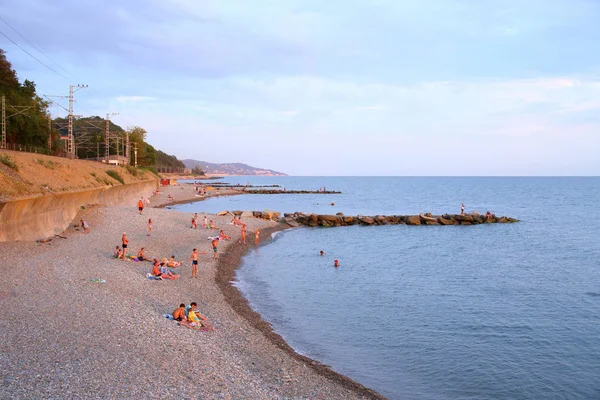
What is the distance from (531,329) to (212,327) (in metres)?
11.5

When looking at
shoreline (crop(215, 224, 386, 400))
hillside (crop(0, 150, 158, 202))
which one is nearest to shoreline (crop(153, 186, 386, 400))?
shoreline (crop(215, 224, 386, 400))

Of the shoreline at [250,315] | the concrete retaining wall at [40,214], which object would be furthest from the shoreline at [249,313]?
the concrete retaining wall at [40,214]

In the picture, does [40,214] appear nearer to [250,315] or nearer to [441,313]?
[250,315]

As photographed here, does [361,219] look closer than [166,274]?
No

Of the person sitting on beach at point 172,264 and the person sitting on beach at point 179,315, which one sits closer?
the person sitting on beach at point 179,315

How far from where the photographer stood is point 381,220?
56875 mm

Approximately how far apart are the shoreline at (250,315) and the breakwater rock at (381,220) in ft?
64.0

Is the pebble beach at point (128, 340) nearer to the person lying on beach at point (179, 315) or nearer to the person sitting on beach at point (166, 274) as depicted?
the person lying on beach at point (179, 315)

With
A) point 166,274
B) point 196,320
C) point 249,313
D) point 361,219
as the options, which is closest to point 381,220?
point 361,219

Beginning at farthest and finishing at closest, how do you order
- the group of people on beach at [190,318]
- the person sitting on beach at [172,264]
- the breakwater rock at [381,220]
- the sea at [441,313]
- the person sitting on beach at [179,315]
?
the breakwater rock at [381,220] → the person sitting on beach at [172,264] → the person sitting on beach at [179,315] → the group of people on beach at [190,318] → the sea at [441,313]

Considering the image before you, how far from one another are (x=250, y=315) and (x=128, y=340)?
6147mm

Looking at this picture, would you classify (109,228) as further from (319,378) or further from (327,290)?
(319,378)

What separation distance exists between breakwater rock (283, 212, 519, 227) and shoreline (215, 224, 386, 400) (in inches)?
768

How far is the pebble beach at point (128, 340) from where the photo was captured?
33.8 ft
